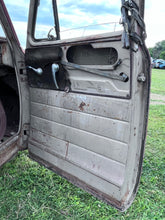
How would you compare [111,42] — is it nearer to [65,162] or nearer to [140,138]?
[140,138]

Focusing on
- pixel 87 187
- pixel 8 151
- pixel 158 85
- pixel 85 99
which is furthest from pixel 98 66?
pixel 158 85

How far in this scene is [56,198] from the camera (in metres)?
2.08

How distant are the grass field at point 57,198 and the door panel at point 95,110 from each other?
29 centimetres

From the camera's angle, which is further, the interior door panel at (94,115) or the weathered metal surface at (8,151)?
the weathered metal surface at (8,151)

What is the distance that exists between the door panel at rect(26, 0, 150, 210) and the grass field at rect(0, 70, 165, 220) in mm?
293

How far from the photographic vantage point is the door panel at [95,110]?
58.2 inches

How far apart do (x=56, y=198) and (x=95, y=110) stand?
3.33 feet

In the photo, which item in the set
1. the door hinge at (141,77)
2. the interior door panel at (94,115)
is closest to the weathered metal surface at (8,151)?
the interior door panel at (94,115)

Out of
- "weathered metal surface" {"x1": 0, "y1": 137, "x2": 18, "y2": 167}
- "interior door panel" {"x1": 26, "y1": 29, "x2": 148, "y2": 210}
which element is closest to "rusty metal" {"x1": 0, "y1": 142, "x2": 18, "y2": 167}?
"weathered metal surface" {"x1": 0, "y1": 137, "x2": 18, "y2": 167}

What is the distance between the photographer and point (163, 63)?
24203mm

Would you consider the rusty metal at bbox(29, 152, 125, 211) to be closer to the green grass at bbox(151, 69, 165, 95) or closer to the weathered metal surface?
the weathered metal surface

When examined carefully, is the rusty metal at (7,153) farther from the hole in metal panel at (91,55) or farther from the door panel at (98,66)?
the hole in metal panel at (91,55)

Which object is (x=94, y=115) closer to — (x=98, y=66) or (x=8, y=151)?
(x=98, y=66)

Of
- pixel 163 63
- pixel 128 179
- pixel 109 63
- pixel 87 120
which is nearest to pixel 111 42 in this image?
pixel 109 63
